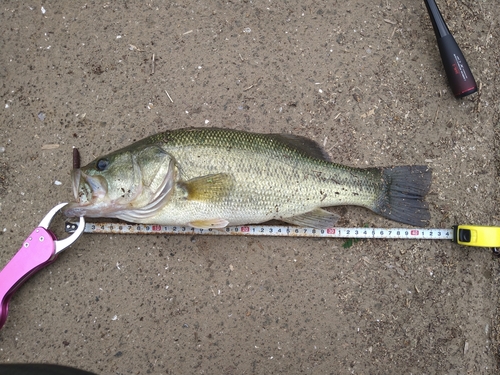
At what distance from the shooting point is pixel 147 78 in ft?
10.4

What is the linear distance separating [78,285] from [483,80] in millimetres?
3831

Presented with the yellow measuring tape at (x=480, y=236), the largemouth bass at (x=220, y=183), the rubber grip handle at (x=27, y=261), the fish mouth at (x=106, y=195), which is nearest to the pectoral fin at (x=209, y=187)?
the largemouth bass at (x=220, y=183)

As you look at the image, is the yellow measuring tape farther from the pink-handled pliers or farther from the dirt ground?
the pink-handled pliers

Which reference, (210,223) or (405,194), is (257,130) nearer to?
(210,223)

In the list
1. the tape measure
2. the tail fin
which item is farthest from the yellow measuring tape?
the tail fin

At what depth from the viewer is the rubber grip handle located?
2.82 m

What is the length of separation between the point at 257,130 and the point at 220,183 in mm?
696

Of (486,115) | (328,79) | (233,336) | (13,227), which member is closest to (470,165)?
(486,115)

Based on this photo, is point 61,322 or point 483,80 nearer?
point 61,322

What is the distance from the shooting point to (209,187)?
104 inches

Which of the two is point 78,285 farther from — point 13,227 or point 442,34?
point 442,34

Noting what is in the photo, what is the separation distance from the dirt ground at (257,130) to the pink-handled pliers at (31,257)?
0.55ft

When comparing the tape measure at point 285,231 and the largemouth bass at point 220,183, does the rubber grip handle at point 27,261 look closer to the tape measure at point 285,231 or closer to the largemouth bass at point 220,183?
the tape measure at point 285,231

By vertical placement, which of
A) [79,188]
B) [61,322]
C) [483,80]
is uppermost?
[483,80]
